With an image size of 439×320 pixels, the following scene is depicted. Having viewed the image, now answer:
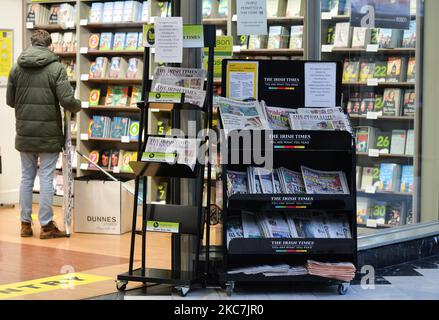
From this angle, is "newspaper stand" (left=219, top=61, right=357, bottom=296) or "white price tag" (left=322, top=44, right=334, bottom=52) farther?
"white price tag" (left=322, top=44, right=334, bottom=52)

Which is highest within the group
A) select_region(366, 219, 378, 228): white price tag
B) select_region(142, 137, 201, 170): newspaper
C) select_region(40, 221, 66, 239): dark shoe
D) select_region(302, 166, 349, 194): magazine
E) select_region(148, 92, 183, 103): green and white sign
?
select_region(148, 92, 183, 103): green and white sign

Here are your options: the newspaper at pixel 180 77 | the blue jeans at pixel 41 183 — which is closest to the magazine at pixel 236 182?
the newspaper at pixel 180 77

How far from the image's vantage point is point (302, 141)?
4629mm

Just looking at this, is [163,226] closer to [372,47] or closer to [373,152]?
[373,152]

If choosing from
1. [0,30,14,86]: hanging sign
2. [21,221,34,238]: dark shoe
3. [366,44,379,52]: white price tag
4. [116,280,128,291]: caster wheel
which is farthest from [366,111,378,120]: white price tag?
[0,30,14,86]: hanging sign

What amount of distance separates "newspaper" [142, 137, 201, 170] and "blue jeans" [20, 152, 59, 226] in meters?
2.36

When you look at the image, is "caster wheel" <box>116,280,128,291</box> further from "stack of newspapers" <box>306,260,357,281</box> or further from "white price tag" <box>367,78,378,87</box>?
"white price tag" <box>367,78,378,87</box>

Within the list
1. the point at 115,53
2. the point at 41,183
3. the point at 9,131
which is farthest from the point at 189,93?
the point at 9,131

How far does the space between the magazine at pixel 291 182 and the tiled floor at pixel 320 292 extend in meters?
0.59

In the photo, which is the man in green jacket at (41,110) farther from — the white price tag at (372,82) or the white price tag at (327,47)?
the white price tag at (372,82)

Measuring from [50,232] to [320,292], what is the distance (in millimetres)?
2824

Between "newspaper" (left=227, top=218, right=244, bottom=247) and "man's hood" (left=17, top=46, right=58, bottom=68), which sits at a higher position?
"man's hood" (left=17, top=46, right=58, bottom=68)

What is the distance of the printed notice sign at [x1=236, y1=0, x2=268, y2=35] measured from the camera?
16.7 feet
